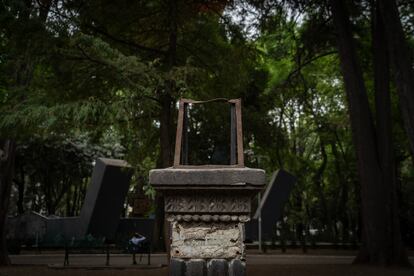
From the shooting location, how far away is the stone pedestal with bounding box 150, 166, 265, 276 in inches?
186

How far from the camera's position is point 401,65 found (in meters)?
11.6

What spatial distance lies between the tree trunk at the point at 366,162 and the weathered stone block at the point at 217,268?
37.4ft

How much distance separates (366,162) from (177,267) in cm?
1190

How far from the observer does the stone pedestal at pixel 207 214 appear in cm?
473

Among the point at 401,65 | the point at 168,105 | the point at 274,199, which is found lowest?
the point at 274,199

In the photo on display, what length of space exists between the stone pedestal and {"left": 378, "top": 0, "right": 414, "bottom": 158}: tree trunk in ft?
24.8

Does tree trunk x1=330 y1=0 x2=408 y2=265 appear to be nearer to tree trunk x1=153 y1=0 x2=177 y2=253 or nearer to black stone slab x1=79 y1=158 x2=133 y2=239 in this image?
tree trunk x1=153 y1=0 x2=177 y2=253

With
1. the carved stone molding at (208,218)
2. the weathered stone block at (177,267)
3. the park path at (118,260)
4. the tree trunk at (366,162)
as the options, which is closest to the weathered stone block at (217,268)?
the weathered stone block at (177,267)

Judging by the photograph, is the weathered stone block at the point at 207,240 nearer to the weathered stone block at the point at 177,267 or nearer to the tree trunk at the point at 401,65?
the weathered stone block at the point at 177,267

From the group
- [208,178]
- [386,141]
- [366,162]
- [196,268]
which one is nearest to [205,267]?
[196,268]

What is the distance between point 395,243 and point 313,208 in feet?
63.5

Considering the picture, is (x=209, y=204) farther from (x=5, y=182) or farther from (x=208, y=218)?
(x=5, y=182)

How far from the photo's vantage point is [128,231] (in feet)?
86.1

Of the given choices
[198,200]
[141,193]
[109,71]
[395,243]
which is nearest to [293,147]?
[141,193]
